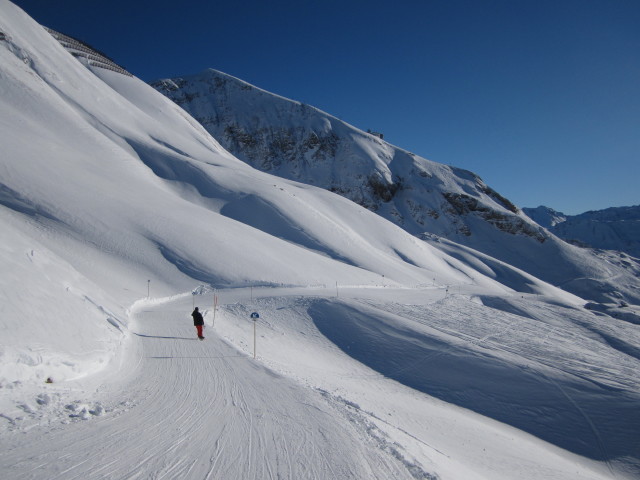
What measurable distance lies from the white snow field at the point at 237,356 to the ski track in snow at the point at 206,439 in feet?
0.11

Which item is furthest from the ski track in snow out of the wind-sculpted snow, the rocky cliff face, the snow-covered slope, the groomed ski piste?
the rocky cliff face

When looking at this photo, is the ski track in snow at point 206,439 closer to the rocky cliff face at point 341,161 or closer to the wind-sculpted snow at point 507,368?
the wind-sculpted snow at point 507,368

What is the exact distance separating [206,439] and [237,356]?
4672 mm

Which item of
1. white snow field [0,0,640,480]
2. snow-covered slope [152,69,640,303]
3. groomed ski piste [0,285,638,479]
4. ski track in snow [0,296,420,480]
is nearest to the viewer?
ski track in snow [0,296,420,480]

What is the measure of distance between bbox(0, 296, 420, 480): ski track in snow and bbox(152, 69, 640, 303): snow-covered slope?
258ft

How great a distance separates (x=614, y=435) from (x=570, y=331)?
1183 centimetres

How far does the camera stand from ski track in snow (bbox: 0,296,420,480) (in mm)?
4098

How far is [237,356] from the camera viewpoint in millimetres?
9625

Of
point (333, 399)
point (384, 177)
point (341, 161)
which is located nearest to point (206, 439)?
point (333, 399)

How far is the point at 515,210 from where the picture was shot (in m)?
113

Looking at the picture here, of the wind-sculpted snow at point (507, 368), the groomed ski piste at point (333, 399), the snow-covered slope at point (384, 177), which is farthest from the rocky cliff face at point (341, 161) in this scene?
the groomed ski piste at point (333, 399)

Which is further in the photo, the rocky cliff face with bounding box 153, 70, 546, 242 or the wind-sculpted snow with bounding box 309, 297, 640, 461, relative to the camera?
the rocky cliff face with bounding box 153, 70, 546, 242

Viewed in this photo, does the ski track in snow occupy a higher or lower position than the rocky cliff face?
lower

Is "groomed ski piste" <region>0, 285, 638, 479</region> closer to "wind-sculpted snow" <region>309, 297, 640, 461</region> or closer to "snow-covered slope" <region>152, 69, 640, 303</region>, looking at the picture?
"wind-sculpted snow" <region>309, 297, 640, 461</region>
